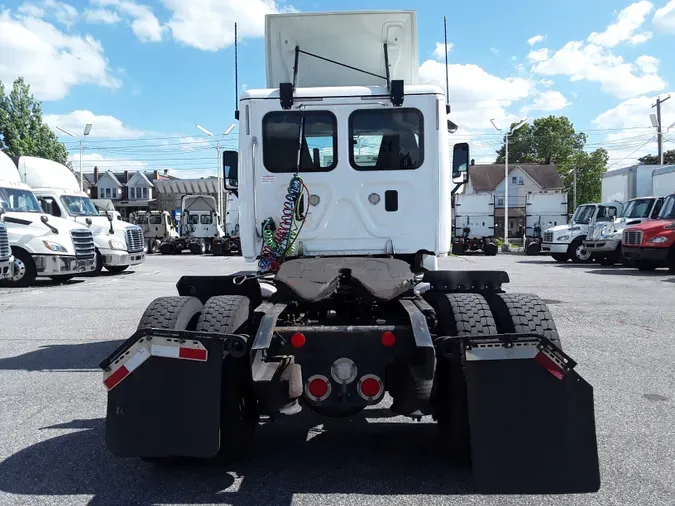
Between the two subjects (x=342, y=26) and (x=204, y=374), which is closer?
(x=204, y=374)

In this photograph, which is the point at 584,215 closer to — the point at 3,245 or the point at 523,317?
the point at 3,245

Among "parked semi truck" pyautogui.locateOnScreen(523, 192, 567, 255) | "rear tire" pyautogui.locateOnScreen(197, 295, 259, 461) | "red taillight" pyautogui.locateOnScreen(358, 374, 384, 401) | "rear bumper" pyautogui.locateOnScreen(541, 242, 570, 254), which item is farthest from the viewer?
"parked semi truck" pyautogui.locateOnScreen(523, 192, 567, 255)

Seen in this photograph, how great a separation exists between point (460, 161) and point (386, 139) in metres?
0.79

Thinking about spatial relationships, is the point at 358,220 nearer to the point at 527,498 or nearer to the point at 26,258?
the point at 527,498

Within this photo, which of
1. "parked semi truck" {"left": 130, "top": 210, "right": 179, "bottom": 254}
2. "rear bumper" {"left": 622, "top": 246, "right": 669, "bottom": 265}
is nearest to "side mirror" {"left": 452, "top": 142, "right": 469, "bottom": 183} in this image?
"rear bumper" {"left": 622, "top": 246, "right": 669, "bottom": 265}

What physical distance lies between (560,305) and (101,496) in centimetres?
983

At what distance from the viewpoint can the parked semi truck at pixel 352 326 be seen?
3.16m

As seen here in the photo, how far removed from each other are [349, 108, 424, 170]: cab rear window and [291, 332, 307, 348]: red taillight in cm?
241

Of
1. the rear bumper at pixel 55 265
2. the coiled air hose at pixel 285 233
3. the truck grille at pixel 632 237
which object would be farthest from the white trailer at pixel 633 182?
the coiled air hose at pixel 285 233

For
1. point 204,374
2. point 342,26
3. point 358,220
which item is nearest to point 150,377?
point 204,374

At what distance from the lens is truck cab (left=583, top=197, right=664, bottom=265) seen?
2183cm

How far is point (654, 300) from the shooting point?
12.4 m

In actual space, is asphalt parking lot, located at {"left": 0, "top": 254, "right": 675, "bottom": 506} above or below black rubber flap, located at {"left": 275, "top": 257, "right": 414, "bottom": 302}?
below

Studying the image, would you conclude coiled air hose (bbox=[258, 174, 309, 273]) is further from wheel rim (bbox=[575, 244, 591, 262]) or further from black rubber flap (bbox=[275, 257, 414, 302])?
wheel rim (bbox=[575, 244, 591, 262])
